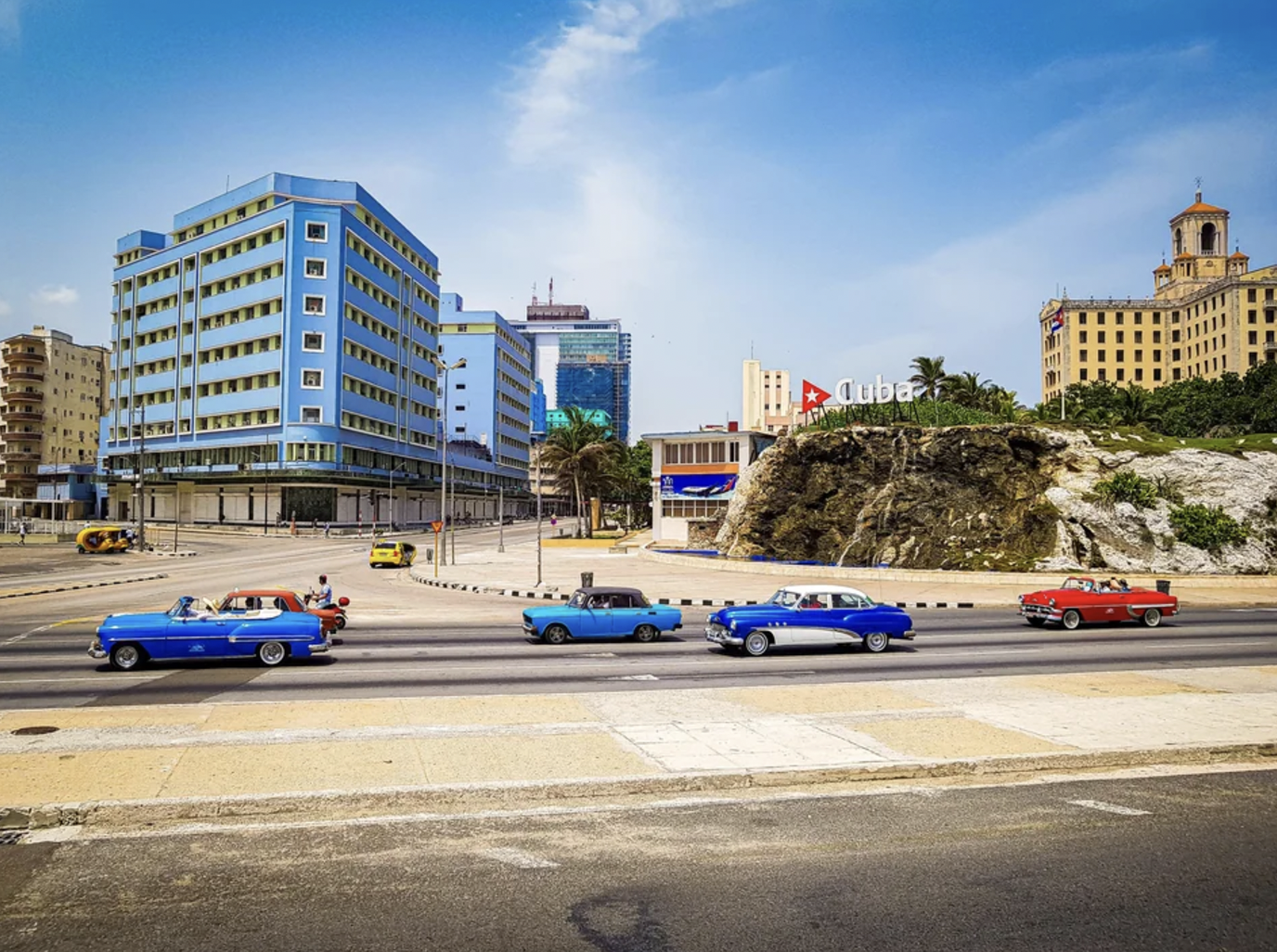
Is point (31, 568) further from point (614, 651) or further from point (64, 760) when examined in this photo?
point (64, 760)

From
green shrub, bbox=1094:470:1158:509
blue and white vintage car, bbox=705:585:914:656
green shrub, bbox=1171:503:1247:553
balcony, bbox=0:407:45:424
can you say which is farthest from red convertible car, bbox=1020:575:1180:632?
balcony, bbox=0:407:45:424

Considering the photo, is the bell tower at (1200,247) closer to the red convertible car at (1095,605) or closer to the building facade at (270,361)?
the building facade at (270,361)

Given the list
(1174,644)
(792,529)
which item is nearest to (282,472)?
(792,529)

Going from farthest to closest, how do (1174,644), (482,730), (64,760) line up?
(1174,644) → (482,730) → (64,760)

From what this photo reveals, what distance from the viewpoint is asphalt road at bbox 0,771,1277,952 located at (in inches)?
248

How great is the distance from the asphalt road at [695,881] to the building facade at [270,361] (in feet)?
266

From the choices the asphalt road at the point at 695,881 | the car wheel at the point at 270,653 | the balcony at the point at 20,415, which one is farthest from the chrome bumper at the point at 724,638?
the balcony at the point at 20,415

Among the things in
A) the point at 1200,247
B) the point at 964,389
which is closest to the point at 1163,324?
the point at 1200,247

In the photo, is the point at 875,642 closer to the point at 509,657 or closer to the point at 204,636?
the point at 509,657

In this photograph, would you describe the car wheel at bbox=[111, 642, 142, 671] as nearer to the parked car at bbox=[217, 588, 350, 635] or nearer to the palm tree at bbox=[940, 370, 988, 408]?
the parked car at bbox=[217, 588, 350, 635]

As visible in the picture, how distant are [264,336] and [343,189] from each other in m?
18.3

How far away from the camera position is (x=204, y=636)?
17.4m

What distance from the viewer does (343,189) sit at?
3679 inches

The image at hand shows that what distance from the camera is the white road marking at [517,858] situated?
25.3ft
